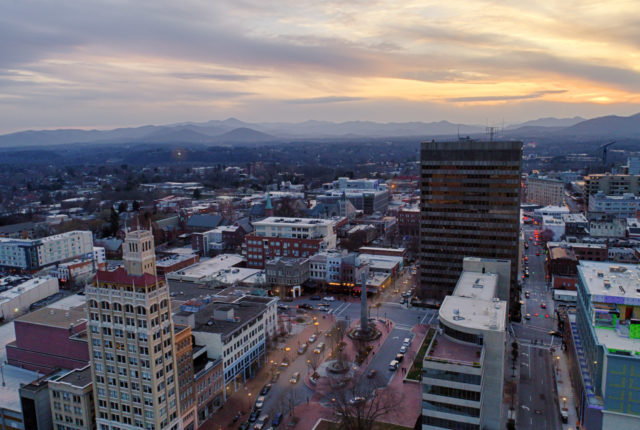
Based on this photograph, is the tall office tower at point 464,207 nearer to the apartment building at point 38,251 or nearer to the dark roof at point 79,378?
the dark roof at point 79,378

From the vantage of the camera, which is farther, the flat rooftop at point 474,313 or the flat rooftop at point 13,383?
the flat rooftop at point 13,383

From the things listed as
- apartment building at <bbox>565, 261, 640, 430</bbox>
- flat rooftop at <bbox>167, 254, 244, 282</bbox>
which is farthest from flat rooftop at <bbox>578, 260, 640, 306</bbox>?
flat rooftop at <bbox>167, 254, 244, 282</bbox>

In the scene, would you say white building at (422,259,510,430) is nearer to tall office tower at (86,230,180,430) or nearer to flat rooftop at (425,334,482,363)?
flat rooftop at (425,334,482,363)

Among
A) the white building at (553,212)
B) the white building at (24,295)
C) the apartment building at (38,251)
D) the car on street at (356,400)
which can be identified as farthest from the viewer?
the white building at (553,212)

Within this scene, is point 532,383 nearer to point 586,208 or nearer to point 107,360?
point 107,360

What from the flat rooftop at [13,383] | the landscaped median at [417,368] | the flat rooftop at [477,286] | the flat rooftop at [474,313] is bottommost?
the landscaped median at [417,368]

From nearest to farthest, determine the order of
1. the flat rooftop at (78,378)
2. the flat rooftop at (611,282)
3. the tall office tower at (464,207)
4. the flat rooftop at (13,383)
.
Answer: the flat rooftop at (78,378)
the flat rooftop at (611,282)
the flat rooftop at (13,383)
the tall office tower at (464,207)

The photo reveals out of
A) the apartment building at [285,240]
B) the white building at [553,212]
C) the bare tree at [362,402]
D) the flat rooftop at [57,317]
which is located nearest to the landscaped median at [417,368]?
the bare tree at [362,402]

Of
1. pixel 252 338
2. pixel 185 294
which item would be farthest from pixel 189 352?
pixel 185 294
